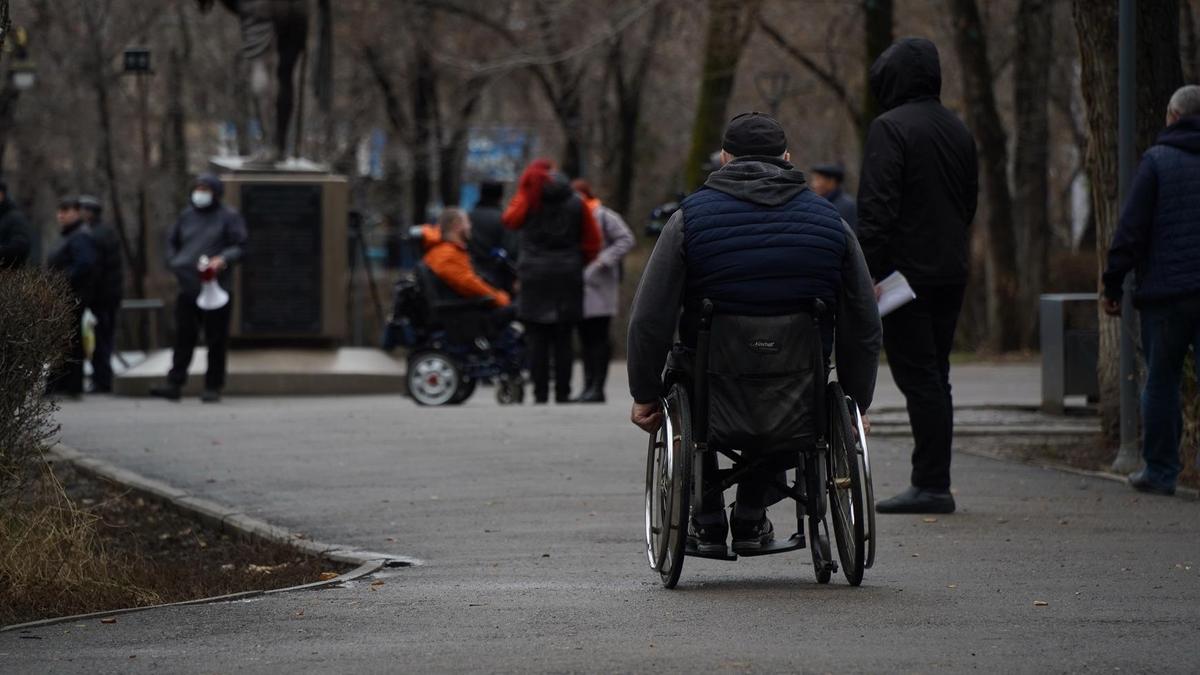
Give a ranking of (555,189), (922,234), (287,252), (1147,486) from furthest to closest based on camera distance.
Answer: (287,252) → (555,189) → (1147,486) → (922,234)

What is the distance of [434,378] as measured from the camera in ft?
60.9

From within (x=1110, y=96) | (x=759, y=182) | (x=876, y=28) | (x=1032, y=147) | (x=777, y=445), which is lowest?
(x=777, y=445)

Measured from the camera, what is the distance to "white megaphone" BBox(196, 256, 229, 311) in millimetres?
18562

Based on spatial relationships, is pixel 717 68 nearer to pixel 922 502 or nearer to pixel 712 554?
pixel 922 502

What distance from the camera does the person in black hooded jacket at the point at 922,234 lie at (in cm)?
942

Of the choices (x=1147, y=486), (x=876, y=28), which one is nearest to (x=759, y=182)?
(x=1147, y=486)

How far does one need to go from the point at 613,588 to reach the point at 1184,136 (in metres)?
3.97

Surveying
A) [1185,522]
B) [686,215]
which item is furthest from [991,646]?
[1185,522]

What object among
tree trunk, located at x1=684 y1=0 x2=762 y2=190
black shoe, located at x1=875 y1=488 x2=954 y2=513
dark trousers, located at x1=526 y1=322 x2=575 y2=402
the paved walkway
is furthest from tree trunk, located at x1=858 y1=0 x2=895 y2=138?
black shoe, located at x1=875 y1=488 x2=954 y2=513

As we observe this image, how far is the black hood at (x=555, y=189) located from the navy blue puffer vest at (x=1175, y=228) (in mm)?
7510

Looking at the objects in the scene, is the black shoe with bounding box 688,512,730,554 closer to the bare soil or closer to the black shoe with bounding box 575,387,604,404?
the bare soil

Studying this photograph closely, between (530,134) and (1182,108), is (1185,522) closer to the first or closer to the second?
(1182,108)

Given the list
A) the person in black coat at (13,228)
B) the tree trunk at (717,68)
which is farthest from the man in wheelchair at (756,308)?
the tree trunk at (717,68)

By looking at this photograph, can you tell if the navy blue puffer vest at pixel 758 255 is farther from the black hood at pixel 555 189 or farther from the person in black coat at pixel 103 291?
the person in black coat at pixel 103 291
